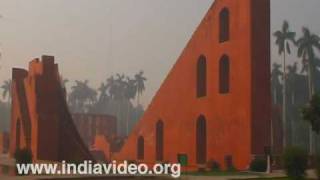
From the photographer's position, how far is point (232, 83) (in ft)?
88.5

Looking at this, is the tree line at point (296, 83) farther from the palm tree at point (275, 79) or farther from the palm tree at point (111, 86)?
the palm tree at point (111, 86)

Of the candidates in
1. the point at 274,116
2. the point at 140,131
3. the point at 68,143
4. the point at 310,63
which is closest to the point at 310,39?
the point at 310,63

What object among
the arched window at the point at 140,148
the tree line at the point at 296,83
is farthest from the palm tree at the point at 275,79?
the arched window at the point at 140,148

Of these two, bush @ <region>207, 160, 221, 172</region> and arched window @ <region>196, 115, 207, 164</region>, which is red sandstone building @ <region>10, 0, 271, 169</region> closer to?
arched window @ <region>196, 115, 207, 164</region>

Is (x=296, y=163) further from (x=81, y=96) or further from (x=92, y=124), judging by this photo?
(x=81, y=96)

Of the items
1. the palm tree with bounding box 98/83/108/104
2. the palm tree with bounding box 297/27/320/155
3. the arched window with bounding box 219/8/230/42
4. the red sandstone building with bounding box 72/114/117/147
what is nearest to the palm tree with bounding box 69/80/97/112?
the palm tree with bounding box 98/83/108/104

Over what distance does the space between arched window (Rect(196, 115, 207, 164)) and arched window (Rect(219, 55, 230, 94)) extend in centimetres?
223

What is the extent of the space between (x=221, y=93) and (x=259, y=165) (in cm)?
510

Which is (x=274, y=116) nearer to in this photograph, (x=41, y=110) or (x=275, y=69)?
(x=41, y=110)

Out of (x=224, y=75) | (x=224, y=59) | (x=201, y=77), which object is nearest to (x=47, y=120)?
(x=201, y=77)

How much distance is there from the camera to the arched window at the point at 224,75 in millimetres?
27975

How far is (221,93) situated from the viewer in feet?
90.9

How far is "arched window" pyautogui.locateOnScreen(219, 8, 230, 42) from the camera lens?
28.3 metres

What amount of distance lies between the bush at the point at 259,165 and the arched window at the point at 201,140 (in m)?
5.27
